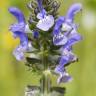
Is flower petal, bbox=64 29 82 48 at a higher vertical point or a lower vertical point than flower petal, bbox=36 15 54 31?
lower

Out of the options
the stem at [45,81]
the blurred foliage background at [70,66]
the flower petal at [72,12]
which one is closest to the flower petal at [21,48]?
the stem at [45,81]

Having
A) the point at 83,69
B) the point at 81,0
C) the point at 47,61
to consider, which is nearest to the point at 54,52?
the point at 47,61

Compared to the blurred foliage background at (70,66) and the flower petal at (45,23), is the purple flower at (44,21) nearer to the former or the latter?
the flower petal at (45,23)

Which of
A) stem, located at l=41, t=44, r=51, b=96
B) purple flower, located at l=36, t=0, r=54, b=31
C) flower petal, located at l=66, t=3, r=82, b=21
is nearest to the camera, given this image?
purple flower, located at l=36, t=0, r=54, b=31

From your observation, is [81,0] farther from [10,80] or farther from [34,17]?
[34,17]

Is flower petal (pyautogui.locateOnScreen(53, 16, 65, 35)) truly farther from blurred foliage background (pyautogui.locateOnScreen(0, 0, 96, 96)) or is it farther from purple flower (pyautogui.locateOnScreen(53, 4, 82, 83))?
blurred foliage background (pyautogui.locateOnScreen(0, 0, 96, 96))

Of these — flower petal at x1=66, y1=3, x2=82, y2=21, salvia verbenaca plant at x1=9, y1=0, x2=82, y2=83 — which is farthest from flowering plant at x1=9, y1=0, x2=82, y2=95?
flower petal at x1=66, y1=3, x2=82, y2=21

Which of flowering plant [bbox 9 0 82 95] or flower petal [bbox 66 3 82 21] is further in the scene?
flower petal [bbox 66 3 82 21]
